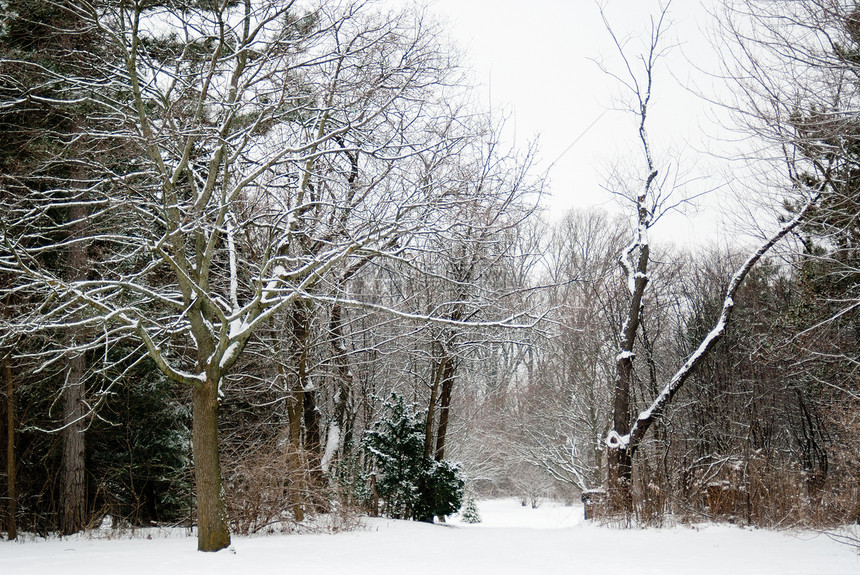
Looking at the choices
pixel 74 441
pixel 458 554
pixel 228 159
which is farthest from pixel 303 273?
pixel 74 441

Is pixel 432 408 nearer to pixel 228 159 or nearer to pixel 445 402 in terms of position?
pixel 445 402

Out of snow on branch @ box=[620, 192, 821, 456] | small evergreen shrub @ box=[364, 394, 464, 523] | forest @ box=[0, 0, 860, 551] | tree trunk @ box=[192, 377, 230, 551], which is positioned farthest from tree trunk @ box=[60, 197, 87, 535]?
snow on branch @ box=[620, 192, 821, 456]

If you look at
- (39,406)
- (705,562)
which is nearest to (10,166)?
(39,406)

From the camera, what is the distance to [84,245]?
388 inches

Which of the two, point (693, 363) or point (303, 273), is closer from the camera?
point (303, 273)

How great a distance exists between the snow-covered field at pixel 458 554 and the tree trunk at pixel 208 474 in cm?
23

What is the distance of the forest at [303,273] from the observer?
760cm

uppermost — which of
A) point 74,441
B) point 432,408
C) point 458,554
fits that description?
point 432,408

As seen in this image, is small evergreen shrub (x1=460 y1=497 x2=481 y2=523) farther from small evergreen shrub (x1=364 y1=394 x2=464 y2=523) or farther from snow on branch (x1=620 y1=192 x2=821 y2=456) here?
snow on branch (x1=620 y1=192 x2=821 y2=456)

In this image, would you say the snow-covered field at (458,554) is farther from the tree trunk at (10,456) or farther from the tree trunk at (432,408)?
the tree trunk at (432,408)

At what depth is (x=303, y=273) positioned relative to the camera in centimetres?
856

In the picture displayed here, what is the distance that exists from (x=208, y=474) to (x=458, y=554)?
10.2 feet

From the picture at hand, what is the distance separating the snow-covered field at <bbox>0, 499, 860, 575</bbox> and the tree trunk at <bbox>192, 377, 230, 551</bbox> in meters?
0.23

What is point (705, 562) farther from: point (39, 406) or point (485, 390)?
point (485, 390)
